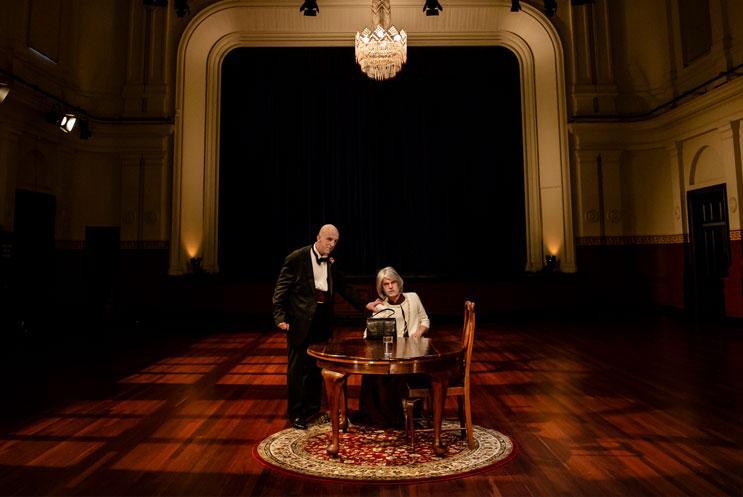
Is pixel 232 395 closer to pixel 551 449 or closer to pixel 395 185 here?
pixel 551 449

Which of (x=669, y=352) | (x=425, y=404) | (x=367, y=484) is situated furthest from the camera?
(x=669, y=352)

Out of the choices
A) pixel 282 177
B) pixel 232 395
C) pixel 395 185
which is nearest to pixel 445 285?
pixel 395 185

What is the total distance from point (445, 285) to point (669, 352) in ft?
13.3

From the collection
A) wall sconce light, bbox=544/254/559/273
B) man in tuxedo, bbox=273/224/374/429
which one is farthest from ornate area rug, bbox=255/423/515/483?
wall sconce light, bbox=544/254/559/273

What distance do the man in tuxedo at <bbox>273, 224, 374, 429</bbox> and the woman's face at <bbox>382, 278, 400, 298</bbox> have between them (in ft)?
1.15

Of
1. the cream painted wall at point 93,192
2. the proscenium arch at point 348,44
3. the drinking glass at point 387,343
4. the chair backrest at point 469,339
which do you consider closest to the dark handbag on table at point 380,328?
the drinking glass at point 387,343

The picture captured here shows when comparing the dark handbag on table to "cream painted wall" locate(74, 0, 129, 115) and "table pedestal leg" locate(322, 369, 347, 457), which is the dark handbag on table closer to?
"table pedestal leg" locate(322, 369, 347, 457)

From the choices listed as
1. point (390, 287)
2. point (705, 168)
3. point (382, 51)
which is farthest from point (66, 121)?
point (705, 168)

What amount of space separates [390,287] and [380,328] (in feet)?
0.90

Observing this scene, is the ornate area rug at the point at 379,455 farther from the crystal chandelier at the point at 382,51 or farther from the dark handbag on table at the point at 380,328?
the crystal chandelier at the point at 382,51

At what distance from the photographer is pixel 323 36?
428 inches

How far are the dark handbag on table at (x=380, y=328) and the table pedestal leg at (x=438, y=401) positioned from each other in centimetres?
41

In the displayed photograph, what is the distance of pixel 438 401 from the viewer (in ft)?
8.71

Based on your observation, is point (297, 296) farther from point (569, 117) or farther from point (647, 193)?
point (647, 193)
